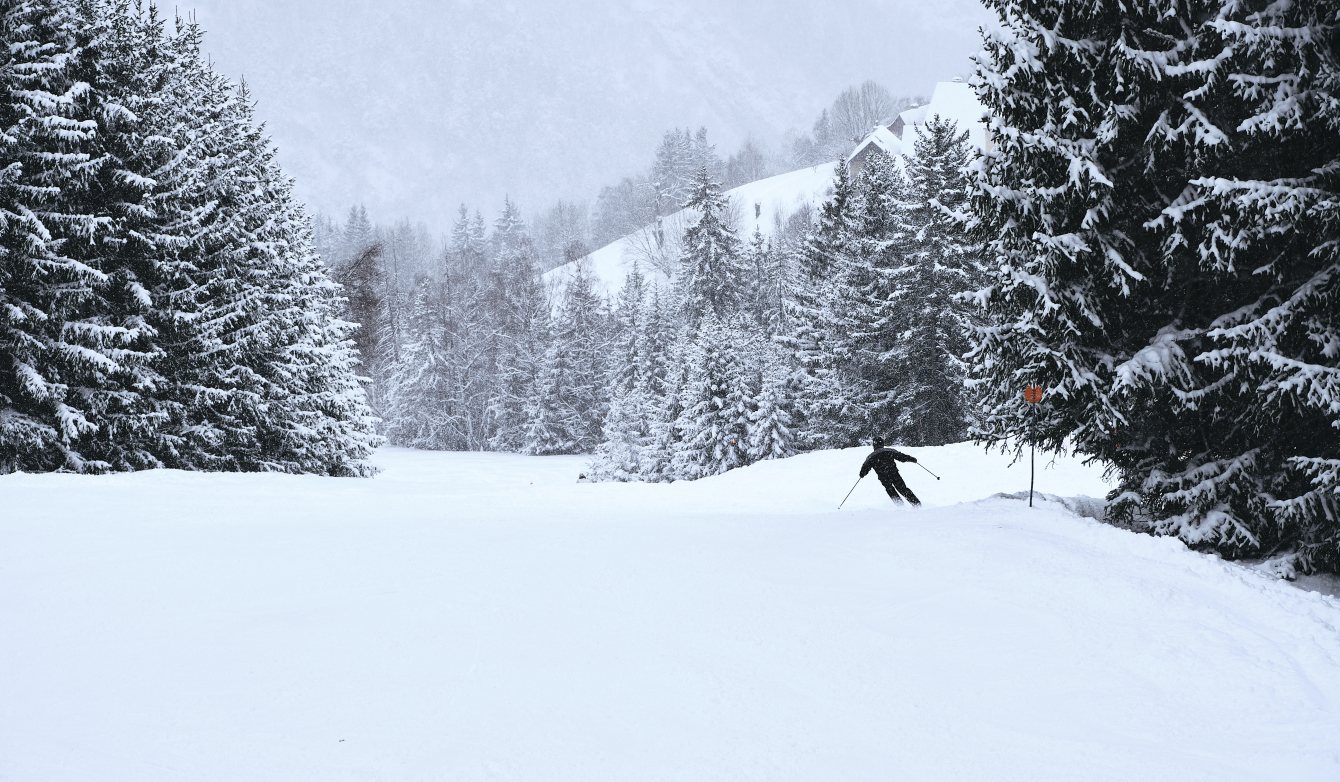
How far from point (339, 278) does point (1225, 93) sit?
2922 centimetres

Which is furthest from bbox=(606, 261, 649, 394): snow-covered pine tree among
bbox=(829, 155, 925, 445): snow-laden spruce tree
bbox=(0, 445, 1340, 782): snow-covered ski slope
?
bbox=(0, 445, 1340, 782): snow-covered ski slope

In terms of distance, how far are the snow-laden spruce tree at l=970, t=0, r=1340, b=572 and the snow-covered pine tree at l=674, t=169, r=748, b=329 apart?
3843 cm

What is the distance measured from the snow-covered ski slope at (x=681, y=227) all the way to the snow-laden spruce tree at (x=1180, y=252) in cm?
6441

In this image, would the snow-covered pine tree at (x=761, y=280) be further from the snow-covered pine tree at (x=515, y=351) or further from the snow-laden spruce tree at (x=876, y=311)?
the snow-laden spruce tree at (x=876, y=311)

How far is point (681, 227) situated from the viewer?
8106 centimetres

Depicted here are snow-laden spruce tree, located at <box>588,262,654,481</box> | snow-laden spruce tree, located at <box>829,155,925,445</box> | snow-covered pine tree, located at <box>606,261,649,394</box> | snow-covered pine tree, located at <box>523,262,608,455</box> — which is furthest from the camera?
snow-covered pine tree, located at <box>523,262,608,455</box>

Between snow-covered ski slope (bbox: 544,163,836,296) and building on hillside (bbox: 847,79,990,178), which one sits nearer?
building on hillside (bbox: 847,79,990,178)

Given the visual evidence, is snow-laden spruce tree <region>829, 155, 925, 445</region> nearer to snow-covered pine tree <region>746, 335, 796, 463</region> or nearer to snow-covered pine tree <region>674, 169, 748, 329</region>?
snow-covered pine tree <region>746, 335, 796, 463</region>

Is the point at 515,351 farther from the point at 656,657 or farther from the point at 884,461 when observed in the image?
the point at 656,657

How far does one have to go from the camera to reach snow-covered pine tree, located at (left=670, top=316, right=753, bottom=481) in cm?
3244

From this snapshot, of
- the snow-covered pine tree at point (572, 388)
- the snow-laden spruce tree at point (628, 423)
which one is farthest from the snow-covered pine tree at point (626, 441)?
the snow-covered pine tree at point (572, 388)

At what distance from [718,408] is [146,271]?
820 inches

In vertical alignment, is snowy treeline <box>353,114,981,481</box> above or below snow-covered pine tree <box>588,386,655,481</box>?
above

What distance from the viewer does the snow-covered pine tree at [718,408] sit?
1277 inches
